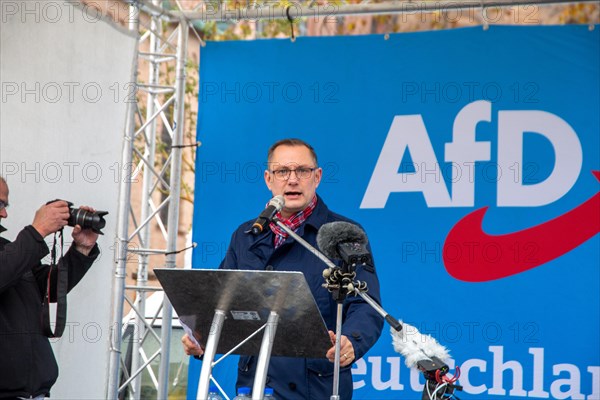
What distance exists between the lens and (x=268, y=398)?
10.9ft

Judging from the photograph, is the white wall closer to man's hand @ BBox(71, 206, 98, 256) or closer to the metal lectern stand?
man's hand @ BBox(71, 206, 98, 256)

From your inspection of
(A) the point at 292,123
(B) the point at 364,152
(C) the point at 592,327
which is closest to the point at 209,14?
(A) the point at 292,123

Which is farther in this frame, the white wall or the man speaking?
the white wall

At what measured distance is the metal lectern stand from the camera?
300 centimetres

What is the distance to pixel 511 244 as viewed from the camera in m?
5.76

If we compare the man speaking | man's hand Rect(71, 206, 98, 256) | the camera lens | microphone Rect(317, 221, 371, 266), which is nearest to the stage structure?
man's hand Rect(71, 206, 98, 256)

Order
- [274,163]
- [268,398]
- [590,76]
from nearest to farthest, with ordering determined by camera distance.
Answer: [268,398] → [274,163] → [590,76]

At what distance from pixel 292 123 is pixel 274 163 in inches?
93.4

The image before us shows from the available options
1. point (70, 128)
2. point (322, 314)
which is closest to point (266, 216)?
Result: point (322, 314)

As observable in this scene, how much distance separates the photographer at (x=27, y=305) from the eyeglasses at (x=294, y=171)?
1233 millimetres

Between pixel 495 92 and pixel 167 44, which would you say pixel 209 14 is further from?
pixel 495 92

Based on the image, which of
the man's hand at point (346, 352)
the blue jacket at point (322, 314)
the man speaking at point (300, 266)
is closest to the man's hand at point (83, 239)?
the man speaking at point (300, 266)

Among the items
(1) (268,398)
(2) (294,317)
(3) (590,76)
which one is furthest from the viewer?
(3) (590,76)

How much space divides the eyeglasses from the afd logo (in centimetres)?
216
